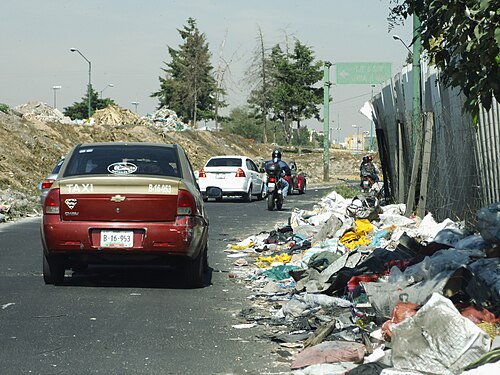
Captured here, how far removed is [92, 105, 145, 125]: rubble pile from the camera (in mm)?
69750

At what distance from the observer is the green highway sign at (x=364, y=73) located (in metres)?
48.9

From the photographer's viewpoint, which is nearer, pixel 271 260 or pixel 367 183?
pixel 271 260

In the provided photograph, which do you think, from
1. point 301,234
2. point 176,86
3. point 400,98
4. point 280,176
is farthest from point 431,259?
point 176,86

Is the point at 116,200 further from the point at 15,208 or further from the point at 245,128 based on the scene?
the point at 245,128

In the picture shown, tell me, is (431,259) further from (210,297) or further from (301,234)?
(301,234)

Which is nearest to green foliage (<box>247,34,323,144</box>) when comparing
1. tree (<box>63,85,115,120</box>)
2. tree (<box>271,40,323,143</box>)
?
tree (<box>271,40,323,143</box>)

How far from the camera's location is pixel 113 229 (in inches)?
393

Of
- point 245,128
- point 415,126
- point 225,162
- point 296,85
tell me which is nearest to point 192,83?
point 296,85

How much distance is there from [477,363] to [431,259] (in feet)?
8.60

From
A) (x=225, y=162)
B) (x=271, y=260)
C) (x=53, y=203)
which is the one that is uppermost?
(x=225, y=162)

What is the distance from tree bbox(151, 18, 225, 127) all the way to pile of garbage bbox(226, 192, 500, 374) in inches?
3051

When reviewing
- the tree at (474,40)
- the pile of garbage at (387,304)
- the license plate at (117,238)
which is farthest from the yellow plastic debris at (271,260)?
the tree at (474,40)

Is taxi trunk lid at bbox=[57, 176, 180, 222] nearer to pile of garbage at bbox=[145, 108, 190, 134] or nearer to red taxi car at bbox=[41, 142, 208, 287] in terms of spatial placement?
red taxi car at bbox=[41, 142, 208, 287]

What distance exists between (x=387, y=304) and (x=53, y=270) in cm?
431
